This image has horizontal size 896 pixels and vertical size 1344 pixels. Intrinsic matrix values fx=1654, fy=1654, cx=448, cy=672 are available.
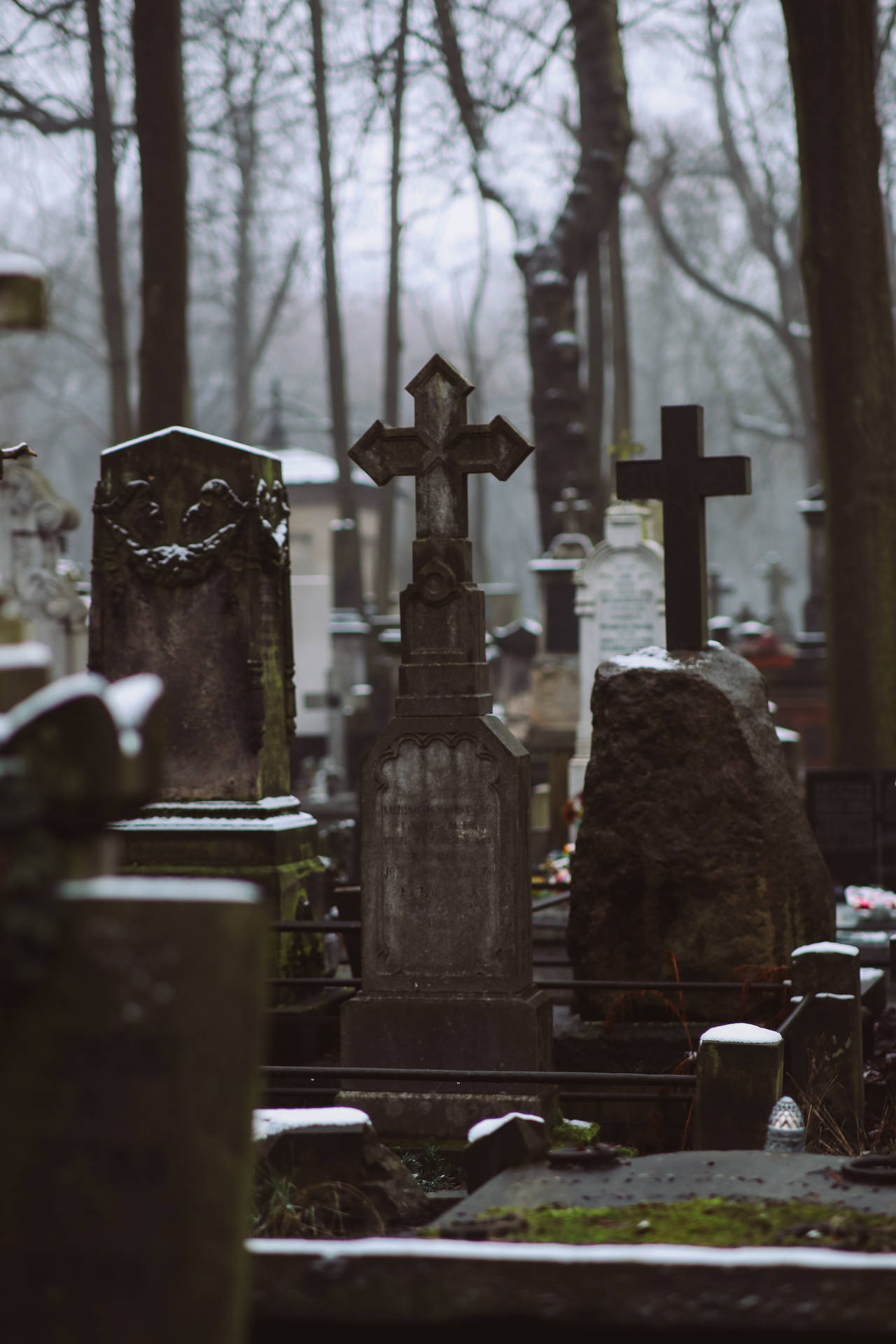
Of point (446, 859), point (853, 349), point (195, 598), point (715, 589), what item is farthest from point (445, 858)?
point (715, 589)

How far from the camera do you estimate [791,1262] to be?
8.19 feet

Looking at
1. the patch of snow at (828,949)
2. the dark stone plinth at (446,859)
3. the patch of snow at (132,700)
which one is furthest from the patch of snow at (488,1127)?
the patch of snow at (132,700)

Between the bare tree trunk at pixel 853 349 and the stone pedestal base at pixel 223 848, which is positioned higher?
the bare tree trunk at pixel 853 349

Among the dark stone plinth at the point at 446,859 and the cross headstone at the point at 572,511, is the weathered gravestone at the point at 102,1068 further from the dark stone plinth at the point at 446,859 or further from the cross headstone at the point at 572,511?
the cross headstone at the point at 572,511

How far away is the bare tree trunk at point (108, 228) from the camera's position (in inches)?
809

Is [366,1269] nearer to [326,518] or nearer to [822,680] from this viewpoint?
[822,680]

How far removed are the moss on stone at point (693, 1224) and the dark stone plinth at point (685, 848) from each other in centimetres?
338

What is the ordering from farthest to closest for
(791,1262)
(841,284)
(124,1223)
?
(841,284) < (791,1262) < (124,1223)

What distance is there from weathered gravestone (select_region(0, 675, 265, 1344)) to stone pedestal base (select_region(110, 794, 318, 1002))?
6269 mm

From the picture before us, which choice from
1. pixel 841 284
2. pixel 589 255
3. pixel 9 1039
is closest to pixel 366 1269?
pixel 9 1039

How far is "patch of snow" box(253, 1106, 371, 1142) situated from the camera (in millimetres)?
4531

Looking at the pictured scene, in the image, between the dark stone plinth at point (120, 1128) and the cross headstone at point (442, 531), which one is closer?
the dark stone plinth at point (120, 1128)

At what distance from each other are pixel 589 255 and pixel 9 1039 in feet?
73.6

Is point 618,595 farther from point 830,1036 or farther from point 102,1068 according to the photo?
point 102,1068
